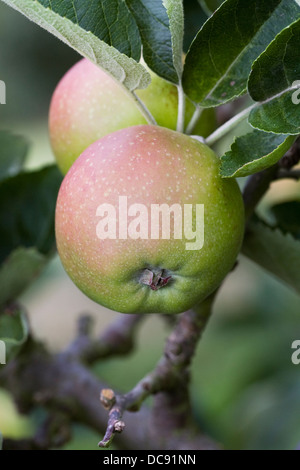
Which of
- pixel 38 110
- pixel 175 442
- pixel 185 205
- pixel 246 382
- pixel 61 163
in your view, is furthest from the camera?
pixel 38 110

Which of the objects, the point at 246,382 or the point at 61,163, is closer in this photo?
the point at 61,163

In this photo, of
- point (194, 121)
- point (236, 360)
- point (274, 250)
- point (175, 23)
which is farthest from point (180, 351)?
point (236, 360)

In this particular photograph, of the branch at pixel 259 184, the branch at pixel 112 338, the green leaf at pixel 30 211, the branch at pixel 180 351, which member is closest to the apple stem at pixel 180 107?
the branch at pixel 259 184

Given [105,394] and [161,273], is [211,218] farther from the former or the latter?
[105,394]

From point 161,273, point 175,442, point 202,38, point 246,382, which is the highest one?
point 202,38

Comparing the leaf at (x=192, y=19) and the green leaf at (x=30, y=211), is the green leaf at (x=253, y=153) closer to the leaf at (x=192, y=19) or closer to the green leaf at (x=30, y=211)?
the leaf at (x=192, y=19)

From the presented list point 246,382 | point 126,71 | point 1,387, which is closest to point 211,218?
point 126,71

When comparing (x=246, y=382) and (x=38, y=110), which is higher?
(x=38, y=110)

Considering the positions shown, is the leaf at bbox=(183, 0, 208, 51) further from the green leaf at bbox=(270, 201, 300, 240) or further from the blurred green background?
the green leaf at bbox=(270, 201, 300, 240)

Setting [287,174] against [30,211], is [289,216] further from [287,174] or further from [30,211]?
[30,211]
